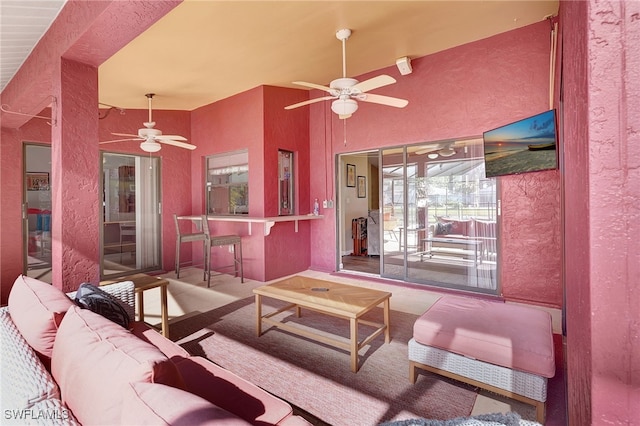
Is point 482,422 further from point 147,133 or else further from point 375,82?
point 147,133

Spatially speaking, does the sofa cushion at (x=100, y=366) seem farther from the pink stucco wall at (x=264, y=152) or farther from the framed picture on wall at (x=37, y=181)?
the framed picture on wall at (x=37, y=181)

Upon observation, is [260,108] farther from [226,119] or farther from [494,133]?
[494,133]

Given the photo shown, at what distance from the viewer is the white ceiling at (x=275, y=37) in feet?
9.61

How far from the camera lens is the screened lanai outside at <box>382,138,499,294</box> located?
163 inches

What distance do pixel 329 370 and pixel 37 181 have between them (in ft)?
17.9

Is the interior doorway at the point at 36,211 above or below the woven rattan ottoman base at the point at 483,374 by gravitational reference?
above

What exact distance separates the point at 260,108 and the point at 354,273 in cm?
319

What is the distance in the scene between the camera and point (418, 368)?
2326 millimetres

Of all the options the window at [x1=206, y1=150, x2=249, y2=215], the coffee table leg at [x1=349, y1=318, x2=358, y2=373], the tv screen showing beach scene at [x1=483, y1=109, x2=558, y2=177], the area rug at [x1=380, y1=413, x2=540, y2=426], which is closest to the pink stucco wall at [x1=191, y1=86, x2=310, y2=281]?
the window at [x1=206, y1=150, x2=249, y2=215]

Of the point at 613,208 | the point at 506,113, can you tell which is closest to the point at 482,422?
the point at 613,208

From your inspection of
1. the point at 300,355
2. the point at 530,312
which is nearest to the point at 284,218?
the point at 300,355

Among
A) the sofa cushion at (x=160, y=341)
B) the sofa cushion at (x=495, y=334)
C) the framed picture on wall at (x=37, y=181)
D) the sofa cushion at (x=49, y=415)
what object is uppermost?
the framed picture on wall at (x=37, y=181)

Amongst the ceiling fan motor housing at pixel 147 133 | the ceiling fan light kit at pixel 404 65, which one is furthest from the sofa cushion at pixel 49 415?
the ceiling fan light kit at pixel 404 65

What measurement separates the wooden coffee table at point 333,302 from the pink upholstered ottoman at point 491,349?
16.9 inches
